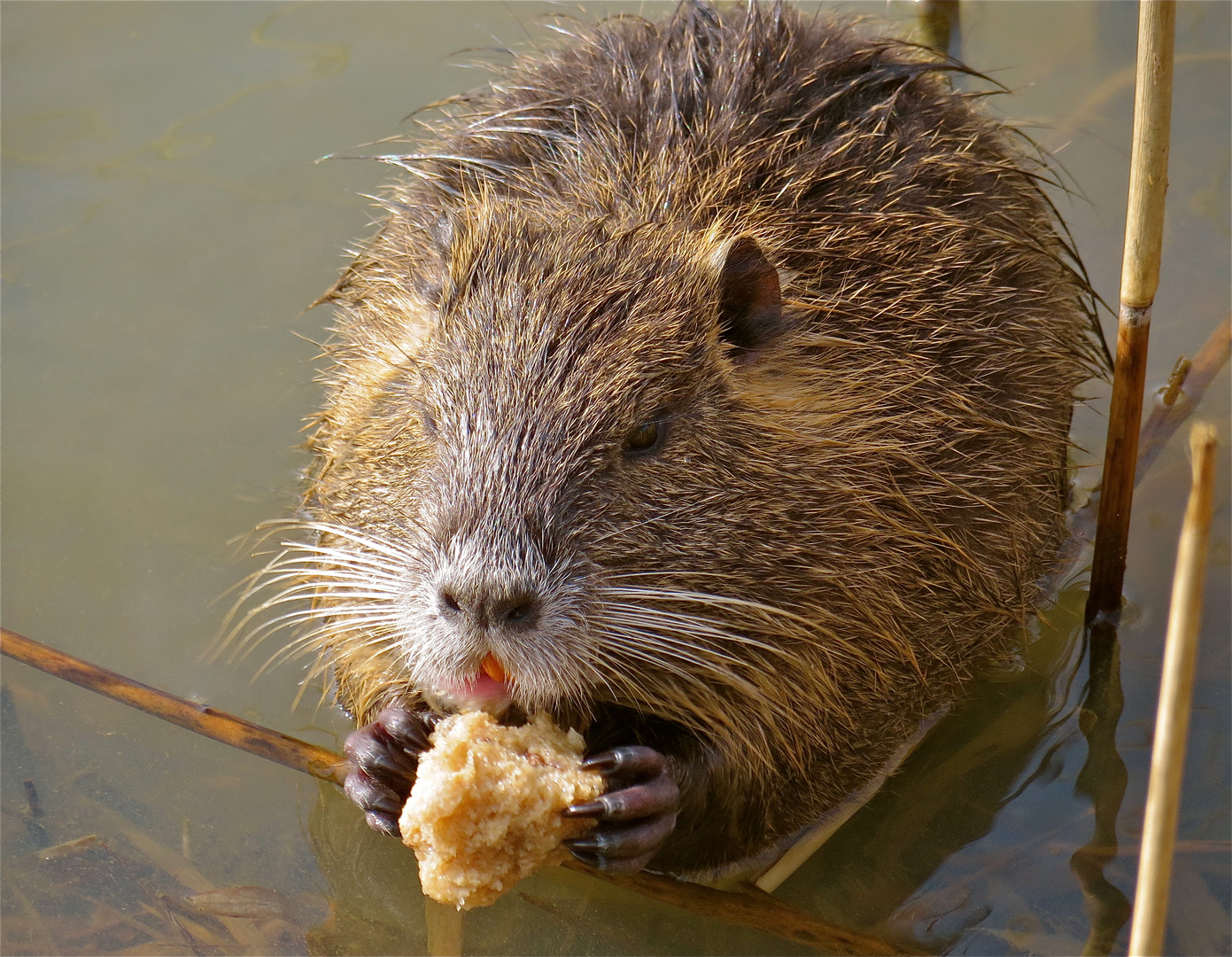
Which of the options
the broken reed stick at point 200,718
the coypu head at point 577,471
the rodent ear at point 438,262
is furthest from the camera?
the broken reed stick at point 200,718

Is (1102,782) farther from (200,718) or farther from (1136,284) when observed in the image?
(200,718)

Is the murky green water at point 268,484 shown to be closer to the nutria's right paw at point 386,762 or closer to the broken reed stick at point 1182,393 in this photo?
the broken reed stick at point 1182,393

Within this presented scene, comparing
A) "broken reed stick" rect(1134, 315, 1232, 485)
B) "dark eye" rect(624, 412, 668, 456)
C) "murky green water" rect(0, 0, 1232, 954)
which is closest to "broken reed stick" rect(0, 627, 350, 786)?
"murky green water" rect(0, 0, 1232, 954)

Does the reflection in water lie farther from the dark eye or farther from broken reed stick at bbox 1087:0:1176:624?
the dark eye

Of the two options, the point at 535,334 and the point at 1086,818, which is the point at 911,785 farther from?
the point at 535,334

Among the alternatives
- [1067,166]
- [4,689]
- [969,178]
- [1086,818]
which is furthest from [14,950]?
[1067,166]

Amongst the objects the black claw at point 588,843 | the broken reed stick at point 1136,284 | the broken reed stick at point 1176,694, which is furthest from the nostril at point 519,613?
the broken reed stick at point 1136,284

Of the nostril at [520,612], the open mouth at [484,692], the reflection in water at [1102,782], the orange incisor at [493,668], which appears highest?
the nostril at [520,612]
